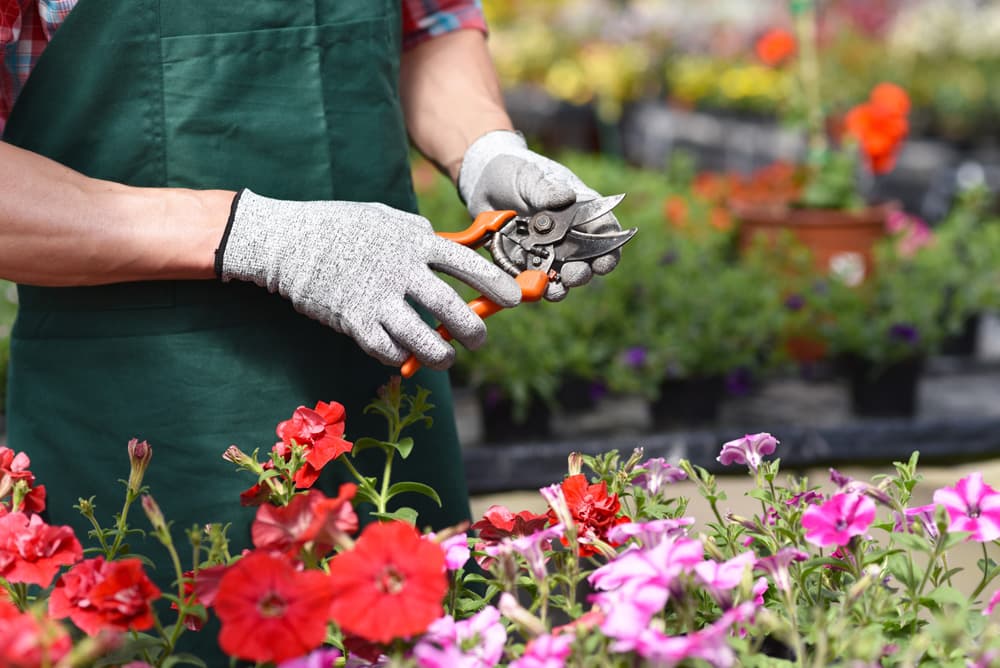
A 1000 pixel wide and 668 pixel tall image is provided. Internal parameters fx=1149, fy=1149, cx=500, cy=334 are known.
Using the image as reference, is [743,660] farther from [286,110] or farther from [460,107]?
[460,107]

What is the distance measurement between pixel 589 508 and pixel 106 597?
1.27ft

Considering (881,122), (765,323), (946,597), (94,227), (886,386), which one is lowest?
(886,386)

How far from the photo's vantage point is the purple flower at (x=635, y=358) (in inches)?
124

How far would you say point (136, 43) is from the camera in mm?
1262

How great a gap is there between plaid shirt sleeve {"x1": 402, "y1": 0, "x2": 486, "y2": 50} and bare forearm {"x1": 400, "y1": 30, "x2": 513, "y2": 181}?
0.04ft

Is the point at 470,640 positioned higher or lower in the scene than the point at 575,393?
higher

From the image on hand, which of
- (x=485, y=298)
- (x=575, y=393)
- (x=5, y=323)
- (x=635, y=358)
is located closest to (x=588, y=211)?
(x=485, y=298)

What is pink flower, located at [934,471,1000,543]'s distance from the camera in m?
0.86

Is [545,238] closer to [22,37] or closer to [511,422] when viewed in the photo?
[22,37]

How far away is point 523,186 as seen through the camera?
138 cm

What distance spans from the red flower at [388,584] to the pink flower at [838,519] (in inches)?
11.5

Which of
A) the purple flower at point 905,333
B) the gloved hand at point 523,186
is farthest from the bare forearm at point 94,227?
the purple flower at point 905,333

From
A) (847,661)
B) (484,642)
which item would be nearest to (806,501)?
(847,661)

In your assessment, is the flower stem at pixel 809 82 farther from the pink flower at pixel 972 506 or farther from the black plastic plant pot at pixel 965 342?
the pink flower at pixel 972 506
